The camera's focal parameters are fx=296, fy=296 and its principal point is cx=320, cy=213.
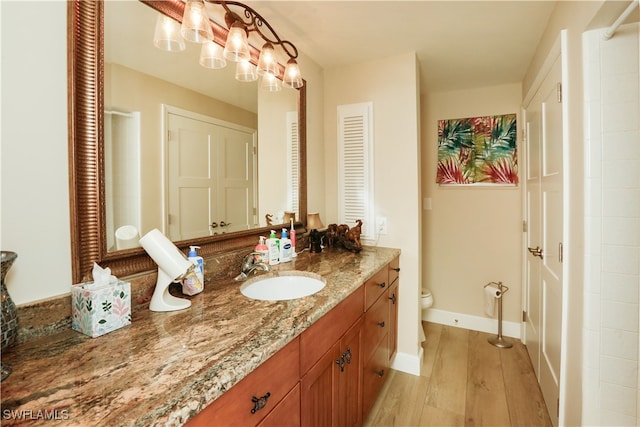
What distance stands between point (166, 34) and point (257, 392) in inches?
50.8

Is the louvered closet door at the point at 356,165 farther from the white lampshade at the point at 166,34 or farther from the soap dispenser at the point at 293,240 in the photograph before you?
the white lampshade at the point at 166,34

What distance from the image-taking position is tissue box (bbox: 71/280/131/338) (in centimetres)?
82

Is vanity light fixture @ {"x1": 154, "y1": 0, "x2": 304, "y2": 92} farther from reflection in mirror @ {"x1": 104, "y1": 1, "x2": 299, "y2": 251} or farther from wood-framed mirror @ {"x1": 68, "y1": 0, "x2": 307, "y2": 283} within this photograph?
wood-framed mirror @ {"x1": 68, "y1": 0, "x2": 307, "y2": 283}

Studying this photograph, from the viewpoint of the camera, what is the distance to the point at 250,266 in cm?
146

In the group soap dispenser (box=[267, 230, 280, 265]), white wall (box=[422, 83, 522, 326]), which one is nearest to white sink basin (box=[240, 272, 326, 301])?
soap dispenser (box=[267, 230, 280, 265])

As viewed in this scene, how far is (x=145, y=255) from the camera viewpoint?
3.58ft

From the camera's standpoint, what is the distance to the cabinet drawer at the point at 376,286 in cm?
155

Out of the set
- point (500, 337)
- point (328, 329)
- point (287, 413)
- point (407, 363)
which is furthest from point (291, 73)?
point (500, 337)

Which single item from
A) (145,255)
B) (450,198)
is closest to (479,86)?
(450,198)

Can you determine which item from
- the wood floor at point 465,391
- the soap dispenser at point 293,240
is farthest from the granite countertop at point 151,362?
the wood floor at point 465,391

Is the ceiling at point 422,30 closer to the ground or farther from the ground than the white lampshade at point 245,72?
farther from the ground

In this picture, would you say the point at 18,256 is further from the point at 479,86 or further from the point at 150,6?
the point at 479,86

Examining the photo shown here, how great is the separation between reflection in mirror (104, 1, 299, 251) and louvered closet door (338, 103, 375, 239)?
71 centimetres

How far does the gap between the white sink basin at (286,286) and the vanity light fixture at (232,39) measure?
104 cm
